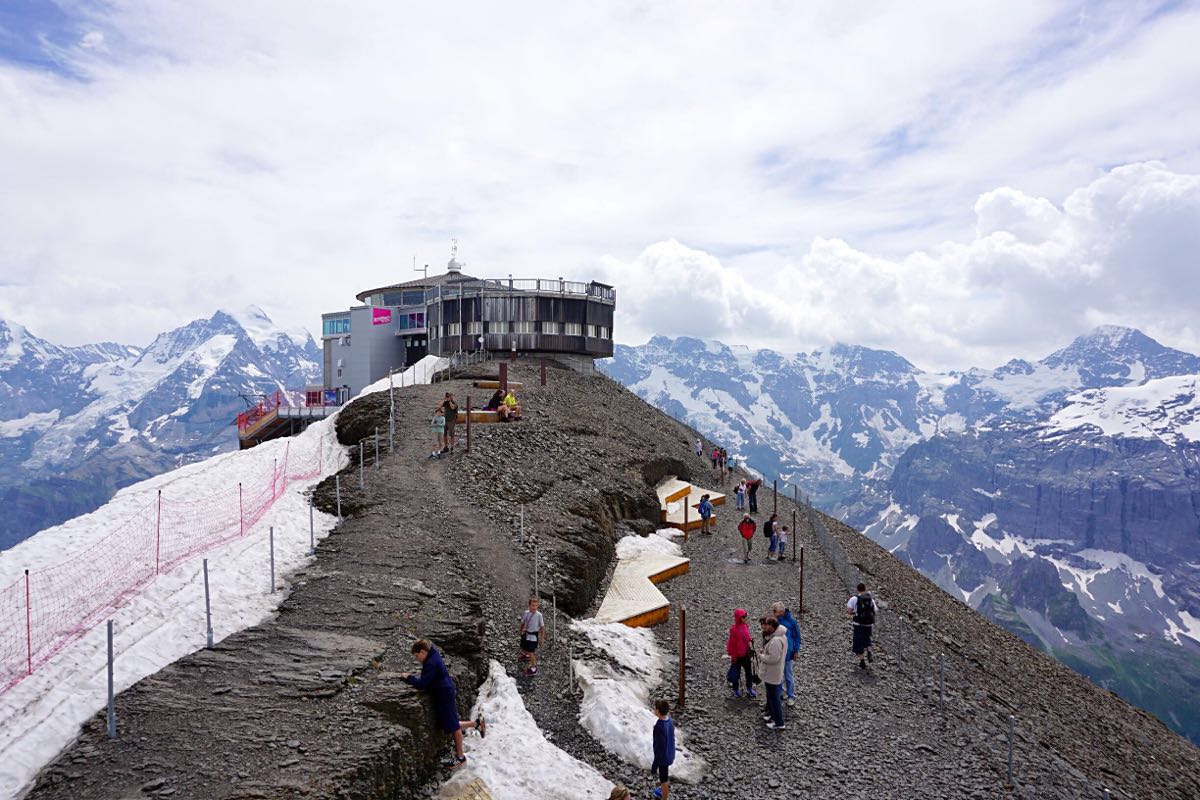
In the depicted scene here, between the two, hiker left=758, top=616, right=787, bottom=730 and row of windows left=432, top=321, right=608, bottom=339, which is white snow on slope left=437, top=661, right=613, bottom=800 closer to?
hiker left=758, top=616, right=787, bottom=730

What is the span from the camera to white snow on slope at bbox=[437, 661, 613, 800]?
11.4 metres

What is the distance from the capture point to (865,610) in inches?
746

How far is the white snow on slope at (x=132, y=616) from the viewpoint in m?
9.89

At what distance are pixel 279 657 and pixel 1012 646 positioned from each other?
118ft

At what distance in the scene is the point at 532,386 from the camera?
47750 mm

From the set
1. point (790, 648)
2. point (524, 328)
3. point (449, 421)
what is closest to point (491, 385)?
point (449, 421)

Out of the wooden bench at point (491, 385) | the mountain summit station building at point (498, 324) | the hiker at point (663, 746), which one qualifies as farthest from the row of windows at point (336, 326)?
the hiker at point (663, 746)

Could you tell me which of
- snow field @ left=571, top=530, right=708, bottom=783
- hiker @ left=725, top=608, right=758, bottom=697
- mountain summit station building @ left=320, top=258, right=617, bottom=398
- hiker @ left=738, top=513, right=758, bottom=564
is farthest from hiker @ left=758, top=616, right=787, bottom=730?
mountain summit station building @ left=320, top=258, right=617, bottom=398

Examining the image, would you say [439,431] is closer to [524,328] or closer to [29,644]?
[29,644]

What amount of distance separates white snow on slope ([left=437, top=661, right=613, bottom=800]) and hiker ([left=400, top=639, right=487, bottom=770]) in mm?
346

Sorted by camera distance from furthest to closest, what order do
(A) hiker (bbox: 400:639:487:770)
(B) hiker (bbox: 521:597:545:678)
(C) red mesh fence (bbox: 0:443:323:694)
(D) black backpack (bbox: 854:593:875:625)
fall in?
1. (D) black backpack (bbox: 854:593:875:625)
2. (B) hiker (bbox: 521:597:545:678)
3. (C) red mesh fence (bbox: 0:443:323:694)
4. (A) hiker (bbox: 400:639:487:770)

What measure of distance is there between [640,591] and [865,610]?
7.39 metres

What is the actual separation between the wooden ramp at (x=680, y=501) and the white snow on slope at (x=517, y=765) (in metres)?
21.5

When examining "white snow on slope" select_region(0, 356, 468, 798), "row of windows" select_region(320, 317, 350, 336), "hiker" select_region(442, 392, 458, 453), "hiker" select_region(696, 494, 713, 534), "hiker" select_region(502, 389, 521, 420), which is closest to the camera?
"white snow on slope" select_region(0, 356, 468, 798)
